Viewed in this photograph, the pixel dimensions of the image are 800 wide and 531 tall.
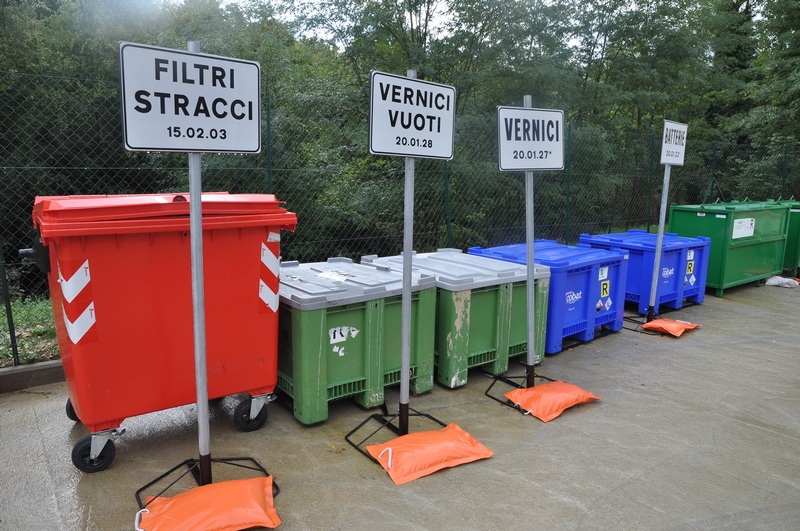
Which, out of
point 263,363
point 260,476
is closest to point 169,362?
point 263,363

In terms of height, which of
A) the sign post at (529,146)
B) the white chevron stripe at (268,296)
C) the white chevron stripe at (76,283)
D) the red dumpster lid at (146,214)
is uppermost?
the sign post at (529,146)

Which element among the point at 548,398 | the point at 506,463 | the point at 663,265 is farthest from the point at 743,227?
the point at 506,463

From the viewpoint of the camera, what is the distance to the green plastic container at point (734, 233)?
27.3 ft

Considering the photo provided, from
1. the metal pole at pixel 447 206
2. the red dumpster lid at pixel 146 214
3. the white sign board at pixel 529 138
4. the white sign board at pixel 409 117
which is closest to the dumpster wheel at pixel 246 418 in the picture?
the red dumpster lid at pixel 146 214

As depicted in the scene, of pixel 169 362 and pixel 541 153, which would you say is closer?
pixel 169 362

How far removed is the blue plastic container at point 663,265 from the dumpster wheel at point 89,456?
5932 millimetres

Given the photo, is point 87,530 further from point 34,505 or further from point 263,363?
Answer: point 263,363

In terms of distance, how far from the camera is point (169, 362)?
3.42m

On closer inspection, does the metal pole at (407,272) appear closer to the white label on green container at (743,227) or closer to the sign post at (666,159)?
the sign post at (666,159)

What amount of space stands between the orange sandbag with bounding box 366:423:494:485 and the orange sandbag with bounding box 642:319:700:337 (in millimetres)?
3804

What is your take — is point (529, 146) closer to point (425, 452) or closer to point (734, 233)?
point (425, 452)

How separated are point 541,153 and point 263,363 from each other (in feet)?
8.83

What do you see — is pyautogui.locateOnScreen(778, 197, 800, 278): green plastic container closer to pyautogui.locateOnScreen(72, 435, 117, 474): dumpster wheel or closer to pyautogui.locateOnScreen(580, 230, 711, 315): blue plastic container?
pyautogui.locateOnScreen(580, 230, 711, 315): blue plastic container

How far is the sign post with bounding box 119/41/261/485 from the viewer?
2.61 metres
